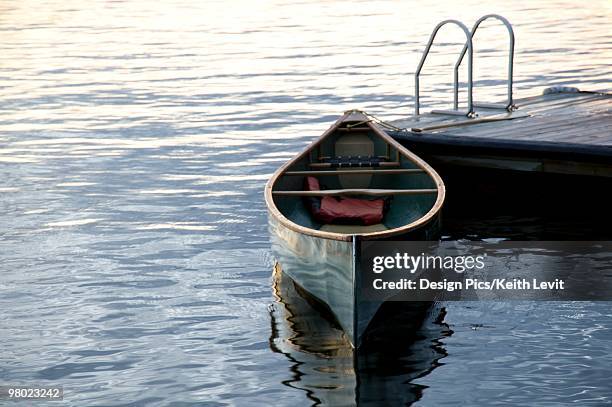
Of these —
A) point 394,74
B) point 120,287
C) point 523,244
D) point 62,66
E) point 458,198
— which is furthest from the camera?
point 62,66

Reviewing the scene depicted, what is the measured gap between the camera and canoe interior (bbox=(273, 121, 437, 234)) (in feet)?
48.5

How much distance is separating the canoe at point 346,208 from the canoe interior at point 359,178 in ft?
→ 0.05

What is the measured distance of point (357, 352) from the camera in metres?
11.8

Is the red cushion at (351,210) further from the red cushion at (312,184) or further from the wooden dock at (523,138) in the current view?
the wooden dock at (523,138)

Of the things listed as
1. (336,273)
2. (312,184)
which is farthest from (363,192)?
(336,273)

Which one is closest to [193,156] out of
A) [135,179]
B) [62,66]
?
[135,179]

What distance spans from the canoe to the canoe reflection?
277 millimetres

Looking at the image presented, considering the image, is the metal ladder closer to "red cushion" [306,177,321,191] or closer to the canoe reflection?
"red cushion" [306,177,321,191]

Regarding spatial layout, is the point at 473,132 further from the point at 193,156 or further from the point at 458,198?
the point at 193,156

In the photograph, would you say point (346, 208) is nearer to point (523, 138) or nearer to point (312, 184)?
point (312, 184)

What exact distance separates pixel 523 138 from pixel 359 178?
2.86 metres

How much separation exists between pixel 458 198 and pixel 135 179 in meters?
6.24

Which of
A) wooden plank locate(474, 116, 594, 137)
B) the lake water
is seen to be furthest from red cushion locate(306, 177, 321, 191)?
wooden plank locate(474, 116, 594, 137)

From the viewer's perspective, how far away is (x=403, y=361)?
461 inches
